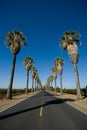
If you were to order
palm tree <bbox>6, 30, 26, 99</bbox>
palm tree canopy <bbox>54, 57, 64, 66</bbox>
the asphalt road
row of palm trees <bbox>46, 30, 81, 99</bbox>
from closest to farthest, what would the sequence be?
the asphalt road < row of palm trees <bbox>46, 30, 81, 99</bbox> < palm tree <bbox>6, 30, 26, 99</bbox> < palm tree canopy <bbox>54, 57, 64, 66</bbox>

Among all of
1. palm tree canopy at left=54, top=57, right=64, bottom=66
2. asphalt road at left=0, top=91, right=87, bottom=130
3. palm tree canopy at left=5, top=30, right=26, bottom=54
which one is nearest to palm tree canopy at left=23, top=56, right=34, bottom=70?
palm tree canopy at left=54, top=57, right=64, bottom=66

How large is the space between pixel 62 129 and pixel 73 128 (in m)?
0.58

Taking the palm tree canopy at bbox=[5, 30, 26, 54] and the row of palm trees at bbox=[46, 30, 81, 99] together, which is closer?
the row of palm trees at bbox=[46, 30, 81, 99]

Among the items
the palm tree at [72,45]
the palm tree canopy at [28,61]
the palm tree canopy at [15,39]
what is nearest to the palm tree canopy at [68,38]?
the palm tree at [72,45]

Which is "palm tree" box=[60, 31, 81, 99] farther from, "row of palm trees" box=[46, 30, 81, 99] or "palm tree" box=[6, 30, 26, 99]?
"palm tree" box=[6, 30, 26, 99]

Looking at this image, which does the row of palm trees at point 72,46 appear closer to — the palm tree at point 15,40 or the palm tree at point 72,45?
the palm tree at point 72,45

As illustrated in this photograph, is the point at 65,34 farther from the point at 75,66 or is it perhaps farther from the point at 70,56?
the point at 75,66

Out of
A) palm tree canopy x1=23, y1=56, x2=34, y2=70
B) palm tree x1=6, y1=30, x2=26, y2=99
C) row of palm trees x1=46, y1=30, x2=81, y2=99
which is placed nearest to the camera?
row of palm trees x1=46, y1=30, x2=81, y2=99

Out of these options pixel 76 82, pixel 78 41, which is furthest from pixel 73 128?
pixel 78 41

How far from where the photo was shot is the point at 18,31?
35000 millimetres

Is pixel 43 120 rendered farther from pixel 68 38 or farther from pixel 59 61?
pixel 59 61

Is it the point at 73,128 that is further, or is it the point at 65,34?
the point at 65,34

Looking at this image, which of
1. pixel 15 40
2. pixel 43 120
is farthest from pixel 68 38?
pixel 43 120

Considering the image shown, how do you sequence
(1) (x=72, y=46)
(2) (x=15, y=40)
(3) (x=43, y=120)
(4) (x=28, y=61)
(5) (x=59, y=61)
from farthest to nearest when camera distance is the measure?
(4) (x=28, y=61), (5) (x=59, y=61), (2) (x=15, y=40), (1) (x=72, y=46), (3) (x=43, y=120)
